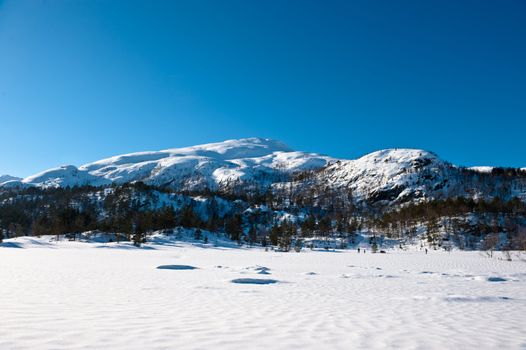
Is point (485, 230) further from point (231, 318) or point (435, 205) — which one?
point (231, 318)

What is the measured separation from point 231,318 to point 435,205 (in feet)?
522

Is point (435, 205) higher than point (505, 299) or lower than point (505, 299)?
higher

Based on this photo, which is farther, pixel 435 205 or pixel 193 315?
pixel 435 205

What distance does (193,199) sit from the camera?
19862 cm

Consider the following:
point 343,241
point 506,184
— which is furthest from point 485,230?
point 506,184

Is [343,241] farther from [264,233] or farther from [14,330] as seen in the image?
[14,330]

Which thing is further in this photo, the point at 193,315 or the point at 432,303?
the point at 432,303

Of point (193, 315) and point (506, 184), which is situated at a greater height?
point (506, 184)

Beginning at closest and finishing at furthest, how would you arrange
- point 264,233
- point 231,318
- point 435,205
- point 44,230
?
point 231,318, point 44,230, point 264,233, point 435,205

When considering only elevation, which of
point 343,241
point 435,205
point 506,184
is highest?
point 506,184

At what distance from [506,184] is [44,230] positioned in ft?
766

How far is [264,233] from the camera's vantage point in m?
138

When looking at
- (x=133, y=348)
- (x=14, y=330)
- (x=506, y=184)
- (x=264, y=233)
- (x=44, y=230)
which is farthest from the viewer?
(x=506, y=184)

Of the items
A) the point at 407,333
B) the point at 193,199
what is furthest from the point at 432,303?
the point at 193,199
